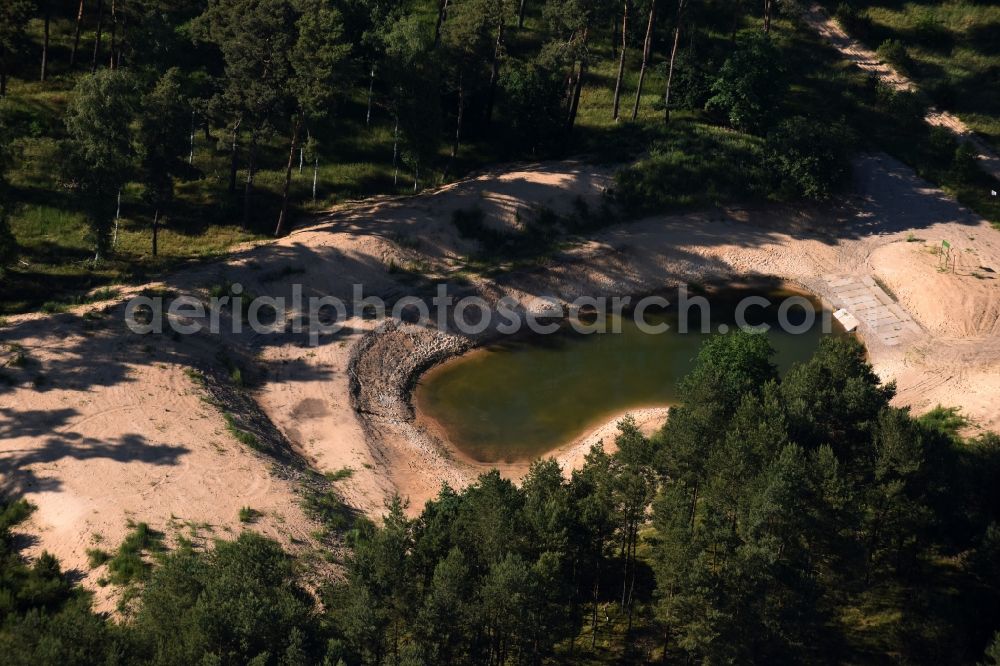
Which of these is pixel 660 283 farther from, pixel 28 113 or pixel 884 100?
pixel 28 113

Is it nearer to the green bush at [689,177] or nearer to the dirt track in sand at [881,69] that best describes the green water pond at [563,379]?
the green bush at [689,177]

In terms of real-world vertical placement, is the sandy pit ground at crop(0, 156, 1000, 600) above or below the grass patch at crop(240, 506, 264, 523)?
above

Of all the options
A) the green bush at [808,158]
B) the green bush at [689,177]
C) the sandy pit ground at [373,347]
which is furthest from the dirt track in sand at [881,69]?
→ the green bush at [689,177]

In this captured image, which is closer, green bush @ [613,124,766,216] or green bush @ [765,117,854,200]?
green bush @ [765,117,854,200]

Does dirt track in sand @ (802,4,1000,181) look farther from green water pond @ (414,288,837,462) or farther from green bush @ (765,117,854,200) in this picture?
green water pond @ (414,288,837,462)

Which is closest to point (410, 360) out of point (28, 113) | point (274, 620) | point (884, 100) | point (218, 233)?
point (218, 233)

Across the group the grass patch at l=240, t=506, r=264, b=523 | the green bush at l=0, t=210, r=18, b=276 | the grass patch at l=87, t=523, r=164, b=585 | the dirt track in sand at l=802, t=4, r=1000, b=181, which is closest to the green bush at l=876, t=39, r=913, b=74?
the dirt track in sand at l=802, t=4, r=1000, b=181

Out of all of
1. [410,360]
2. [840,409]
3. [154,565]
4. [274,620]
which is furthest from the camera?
[410,360]

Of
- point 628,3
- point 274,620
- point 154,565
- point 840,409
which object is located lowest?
point 154,565
